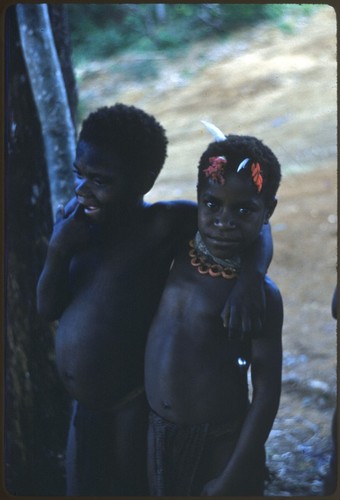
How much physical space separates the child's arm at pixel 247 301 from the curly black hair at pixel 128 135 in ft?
1.14

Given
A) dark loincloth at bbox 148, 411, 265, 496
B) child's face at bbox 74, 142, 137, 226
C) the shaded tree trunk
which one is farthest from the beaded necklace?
the shaded tree trunk

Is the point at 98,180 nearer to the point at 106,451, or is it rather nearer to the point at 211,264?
the point at 211,264

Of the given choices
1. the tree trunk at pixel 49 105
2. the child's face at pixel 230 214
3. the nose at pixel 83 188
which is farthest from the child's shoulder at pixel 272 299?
the tree trunk at pixel 49 105

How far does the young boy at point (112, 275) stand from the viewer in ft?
5.93

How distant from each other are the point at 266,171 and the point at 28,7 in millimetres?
1027

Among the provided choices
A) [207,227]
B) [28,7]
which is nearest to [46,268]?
[207,227]

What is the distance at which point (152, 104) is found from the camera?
18.7 ft

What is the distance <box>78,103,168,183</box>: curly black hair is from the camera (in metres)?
1.80

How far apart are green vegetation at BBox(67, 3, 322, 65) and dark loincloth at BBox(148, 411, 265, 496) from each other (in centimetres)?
236

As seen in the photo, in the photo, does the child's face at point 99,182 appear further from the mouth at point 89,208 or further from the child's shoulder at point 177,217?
the child's shoulder at point 177,217

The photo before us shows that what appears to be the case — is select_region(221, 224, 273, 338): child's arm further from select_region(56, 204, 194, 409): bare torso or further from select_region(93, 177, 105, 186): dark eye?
select_region(93, 177, 105, 186): dark eye

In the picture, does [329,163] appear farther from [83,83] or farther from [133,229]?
[133,229]

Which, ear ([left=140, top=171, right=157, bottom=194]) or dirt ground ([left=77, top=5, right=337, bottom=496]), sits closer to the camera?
ear ([left=140, top=171, right=157, bottom=194])

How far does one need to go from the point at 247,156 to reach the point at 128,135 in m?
0.30
